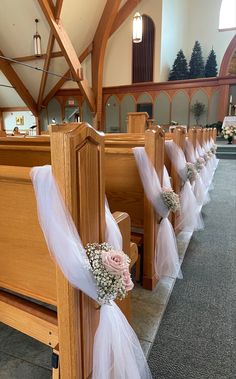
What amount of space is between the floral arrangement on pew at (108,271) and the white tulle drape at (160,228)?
83 cm

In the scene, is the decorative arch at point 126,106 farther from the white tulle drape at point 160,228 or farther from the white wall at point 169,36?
the white tulle drape at point 160,228

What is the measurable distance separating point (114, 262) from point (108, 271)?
1.2 inches

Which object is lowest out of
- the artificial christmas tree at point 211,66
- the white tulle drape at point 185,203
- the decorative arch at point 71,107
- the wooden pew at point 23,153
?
the white tulle drape at point 185,203

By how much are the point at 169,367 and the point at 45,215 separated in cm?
96

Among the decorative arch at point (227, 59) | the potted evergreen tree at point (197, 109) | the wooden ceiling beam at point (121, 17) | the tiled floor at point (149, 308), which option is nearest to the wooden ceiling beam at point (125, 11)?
the wooden ceiling beam at point (121, 17)

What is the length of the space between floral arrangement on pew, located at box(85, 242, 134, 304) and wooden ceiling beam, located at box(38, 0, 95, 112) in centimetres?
661

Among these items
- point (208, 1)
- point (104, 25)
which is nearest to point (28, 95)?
point (104, 25)

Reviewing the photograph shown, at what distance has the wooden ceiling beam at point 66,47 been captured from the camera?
593 centimetres

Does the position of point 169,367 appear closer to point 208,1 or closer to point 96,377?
point 96,377

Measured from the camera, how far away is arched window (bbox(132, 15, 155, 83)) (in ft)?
27.8

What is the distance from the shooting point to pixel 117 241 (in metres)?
0.93

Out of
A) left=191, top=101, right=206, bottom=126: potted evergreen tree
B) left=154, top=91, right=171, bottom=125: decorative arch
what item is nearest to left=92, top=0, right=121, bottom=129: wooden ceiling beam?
left=154, top=91, right=171, bottom=125: decorative arch

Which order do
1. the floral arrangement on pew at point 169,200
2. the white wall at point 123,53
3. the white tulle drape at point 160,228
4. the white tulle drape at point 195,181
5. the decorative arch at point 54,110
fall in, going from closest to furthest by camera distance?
the white tulle drape at point 160,228 < the floral arrangement on pew at point 169,200 < the white tulle drape at point 195,181 < the white wall at point 123,53 < the decorative arch at point 54,110

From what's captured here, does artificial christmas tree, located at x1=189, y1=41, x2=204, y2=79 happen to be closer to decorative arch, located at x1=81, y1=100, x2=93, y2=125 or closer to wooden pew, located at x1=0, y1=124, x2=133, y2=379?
decorative arch, located at x1=81, y1=100, x2=93, y2=125
